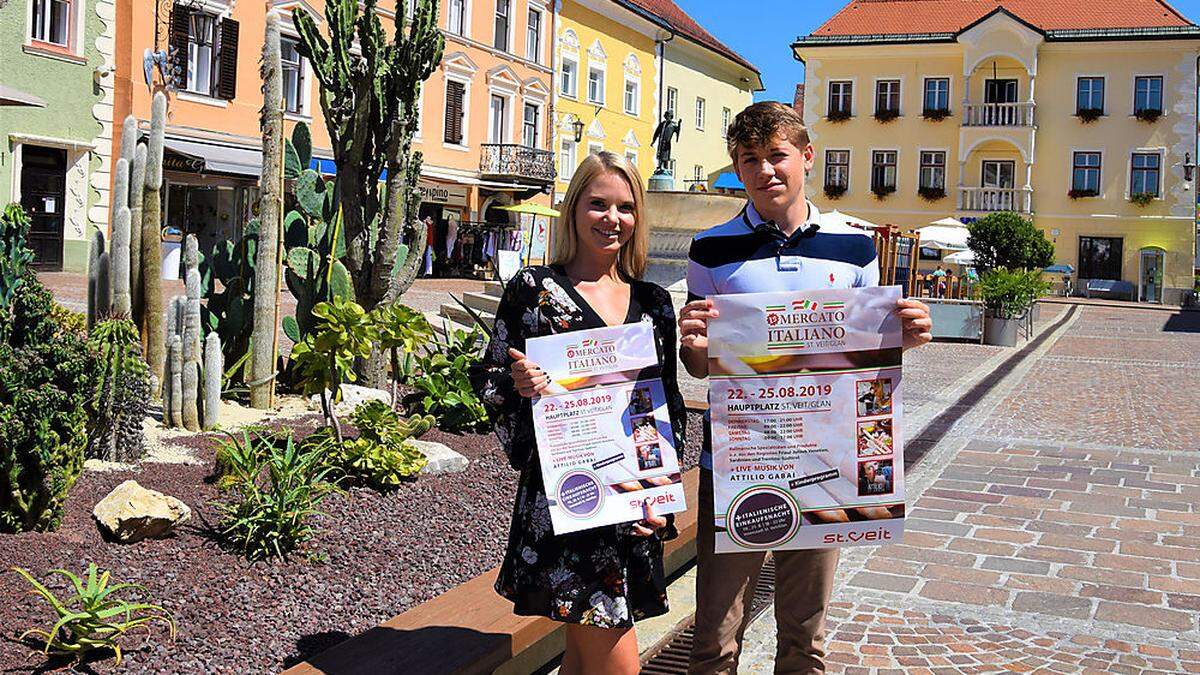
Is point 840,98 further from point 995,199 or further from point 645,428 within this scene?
point 645,428

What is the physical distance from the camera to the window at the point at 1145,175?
143 ft

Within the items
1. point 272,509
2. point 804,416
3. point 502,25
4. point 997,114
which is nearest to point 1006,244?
point 997,114

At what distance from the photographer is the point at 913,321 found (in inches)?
110

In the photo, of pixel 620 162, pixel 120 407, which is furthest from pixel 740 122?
pixel 120 407

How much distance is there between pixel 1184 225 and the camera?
141ft

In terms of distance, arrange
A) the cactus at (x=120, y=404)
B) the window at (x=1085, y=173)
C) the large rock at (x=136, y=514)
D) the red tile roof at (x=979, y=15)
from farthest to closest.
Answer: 1. the red tile roof at (x=979, y=15)
2. the window at (x=1085, y=173)
3. the cactus at (x=120, y=404)
4. the large rock at (x=136, y=514)

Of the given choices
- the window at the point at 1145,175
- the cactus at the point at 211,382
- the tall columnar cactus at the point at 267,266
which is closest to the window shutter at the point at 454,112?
the tall columnar cactus at the point at 267,266

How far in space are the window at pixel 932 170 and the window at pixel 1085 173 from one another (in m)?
4.82

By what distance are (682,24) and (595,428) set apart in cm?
4727

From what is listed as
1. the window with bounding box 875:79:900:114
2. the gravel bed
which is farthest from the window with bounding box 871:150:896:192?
the gravel bed

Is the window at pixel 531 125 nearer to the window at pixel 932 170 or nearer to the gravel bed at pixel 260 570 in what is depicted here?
the window at pixel 932 170

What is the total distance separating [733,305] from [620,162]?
1.63ft

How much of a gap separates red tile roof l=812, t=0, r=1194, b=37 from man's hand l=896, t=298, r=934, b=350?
45861 millimetres

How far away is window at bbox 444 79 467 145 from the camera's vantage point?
109 ft
